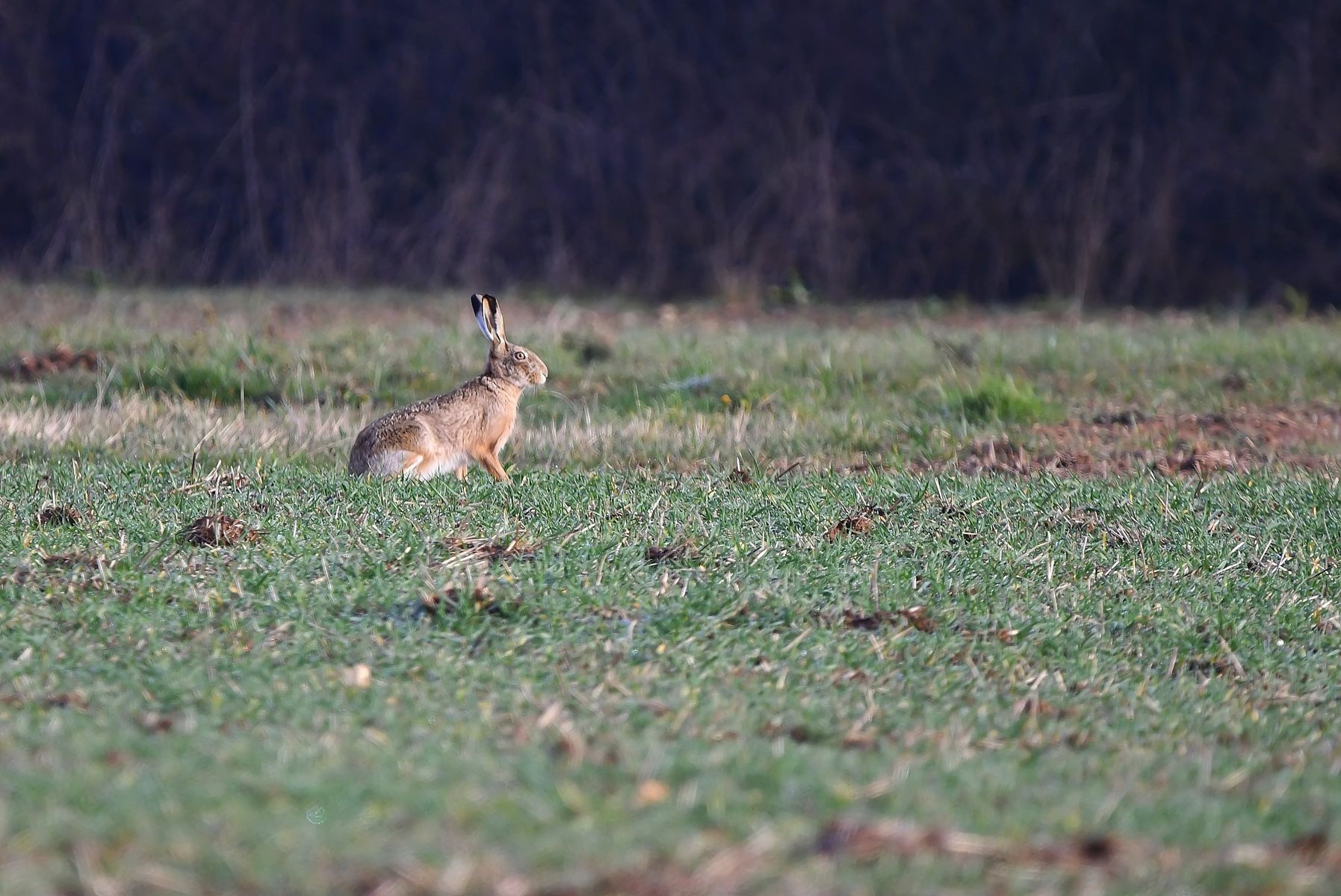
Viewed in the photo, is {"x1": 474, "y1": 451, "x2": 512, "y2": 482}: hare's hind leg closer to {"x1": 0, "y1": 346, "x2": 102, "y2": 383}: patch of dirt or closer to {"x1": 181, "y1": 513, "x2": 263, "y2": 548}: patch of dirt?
{"x1": 181, "y1": 513, "x2": 263, "y2": 548}: patch of dirt

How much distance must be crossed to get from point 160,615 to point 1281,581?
11.8ft

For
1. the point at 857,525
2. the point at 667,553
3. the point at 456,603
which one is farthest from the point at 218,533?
the point at 857,525

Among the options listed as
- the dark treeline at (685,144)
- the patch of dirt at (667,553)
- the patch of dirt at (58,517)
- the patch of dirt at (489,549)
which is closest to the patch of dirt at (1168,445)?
the patch of dirt at (667,553)

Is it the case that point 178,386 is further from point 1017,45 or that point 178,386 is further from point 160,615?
point 1017,45

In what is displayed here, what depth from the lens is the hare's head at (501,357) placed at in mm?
7918

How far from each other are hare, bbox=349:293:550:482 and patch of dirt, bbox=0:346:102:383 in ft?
13.2

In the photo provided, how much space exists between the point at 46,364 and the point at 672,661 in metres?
7.64

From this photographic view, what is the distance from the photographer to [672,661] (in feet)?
14.5

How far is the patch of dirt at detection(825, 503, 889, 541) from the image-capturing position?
5801mm

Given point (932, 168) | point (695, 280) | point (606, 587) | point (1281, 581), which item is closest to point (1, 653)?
point (606, 587)

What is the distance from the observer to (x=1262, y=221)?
57.1 ft

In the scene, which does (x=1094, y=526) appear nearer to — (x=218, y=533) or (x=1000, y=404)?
(x=218, y=533)

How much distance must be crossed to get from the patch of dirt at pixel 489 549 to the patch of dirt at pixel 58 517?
1356 millimetres

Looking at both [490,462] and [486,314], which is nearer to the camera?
[490,462]
